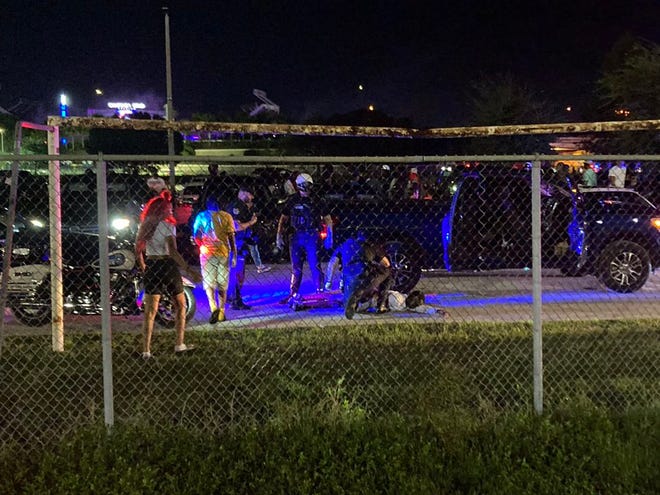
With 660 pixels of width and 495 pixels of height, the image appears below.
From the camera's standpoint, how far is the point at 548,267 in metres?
10.7

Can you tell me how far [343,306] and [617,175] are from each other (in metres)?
8.54

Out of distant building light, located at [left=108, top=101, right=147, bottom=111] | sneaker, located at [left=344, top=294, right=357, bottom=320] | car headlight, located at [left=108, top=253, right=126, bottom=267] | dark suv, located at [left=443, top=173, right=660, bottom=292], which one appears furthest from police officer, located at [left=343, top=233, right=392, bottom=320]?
distant building light, located at [left=108, top=101, right=147, bottom=111]

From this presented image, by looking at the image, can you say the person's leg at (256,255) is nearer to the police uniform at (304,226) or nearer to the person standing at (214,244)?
the police uniform at (304,226)

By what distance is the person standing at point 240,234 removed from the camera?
352 inches

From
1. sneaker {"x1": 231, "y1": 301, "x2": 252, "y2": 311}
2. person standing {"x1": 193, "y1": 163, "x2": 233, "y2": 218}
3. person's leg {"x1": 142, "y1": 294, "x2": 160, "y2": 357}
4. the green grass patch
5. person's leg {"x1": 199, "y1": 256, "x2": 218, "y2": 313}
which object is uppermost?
person standing {"x1": 193, "y1": 163, "x2": 233, "y2": 218}

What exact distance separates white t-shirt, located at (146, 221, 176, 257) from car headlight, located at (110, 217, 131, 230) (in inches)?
126

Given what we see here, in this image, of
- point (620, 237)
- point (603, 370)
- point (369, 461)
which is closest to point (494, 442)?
point (369, 461)

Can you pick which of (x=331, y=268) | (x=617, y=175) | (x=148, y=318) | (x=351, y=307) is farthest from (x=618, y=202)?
(x=148, y=318)

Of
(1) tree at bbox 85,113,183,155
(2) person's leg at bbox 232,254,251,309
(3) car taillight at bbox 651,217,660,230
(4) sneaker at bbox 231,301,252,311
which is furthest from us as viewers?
(1) tree at bbox 85,113,183,155

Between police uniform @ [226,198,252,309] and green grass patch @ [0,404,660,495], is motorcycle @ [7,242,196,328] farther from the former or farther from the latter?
green grass patch @ [0,404,660,495]

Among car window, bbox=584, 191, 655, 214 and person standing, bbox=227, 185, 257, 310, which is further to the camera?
car window, bbox=584, 191, 655, 214

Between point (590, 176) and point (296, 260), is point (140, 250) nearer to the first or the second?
point (296, 260)

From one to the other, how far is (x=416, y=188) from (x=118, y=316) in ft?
17.1

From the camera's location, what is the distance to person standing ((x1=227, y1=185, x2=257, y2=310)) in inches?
352
